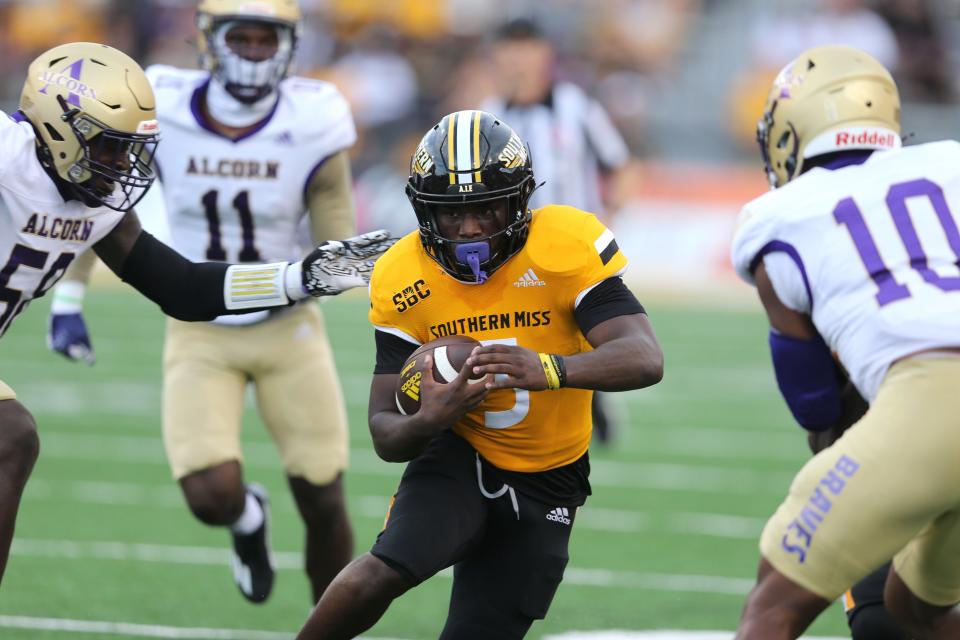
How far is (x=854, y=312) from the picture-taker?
3.47 m

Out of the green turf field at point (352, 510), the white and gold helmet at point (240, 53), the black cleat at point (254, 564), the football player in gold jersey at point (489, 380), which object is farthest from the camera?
the green turf field at point (352, 510)

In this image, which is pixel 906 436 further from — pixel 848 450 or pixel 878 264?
pixel 878 264

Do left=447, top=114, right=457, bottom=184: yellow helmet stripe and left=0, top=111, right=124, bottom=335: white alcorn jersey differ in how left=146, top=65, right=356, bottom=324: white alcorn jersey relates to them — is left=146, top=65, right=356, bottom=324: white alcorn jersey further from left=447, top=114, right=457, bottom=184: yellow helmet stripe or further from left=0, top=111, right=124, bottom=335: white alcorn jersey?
left=447, top=114, right=457, bottom=184: yellow helmet stripe

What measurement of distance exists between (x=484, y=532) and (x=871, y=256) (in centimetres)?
130

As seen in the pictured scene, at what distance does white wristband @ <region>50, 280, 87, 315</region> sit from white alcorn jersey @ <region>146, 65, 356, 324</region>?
15.7 inches

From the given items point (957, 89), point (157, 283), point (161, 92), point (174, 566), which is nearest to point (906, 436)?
point (157, 283)

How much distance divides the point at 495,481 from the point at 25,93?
1.78 metres

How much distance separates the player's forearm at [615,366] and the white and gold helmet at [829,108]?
59 centimetres

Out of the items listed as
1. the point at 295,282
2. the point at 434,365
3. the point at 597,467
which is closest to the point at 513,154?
the point at 434,365

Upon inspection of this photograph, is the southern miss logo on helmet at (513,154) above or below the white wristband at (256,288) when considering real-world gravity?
above

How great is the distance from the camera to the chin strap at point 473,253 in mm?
3891

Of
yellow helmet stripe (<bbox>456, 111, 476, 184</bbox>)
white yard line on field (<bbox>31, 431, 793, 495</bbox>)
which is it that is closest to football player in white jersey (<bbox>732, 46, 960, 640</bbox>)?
yellow helmet stripe (<bbox>456, 111, 476, 184</bbox>)

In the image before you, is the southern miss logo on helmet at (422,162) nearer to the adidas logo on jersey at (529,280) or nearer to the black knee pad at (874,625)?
the adidas logo on jersey at (529,280)

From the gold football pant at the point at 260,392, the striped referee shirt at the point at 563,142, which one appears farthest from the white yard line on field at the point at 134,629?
the striped referee shirt at the point at 563,142
